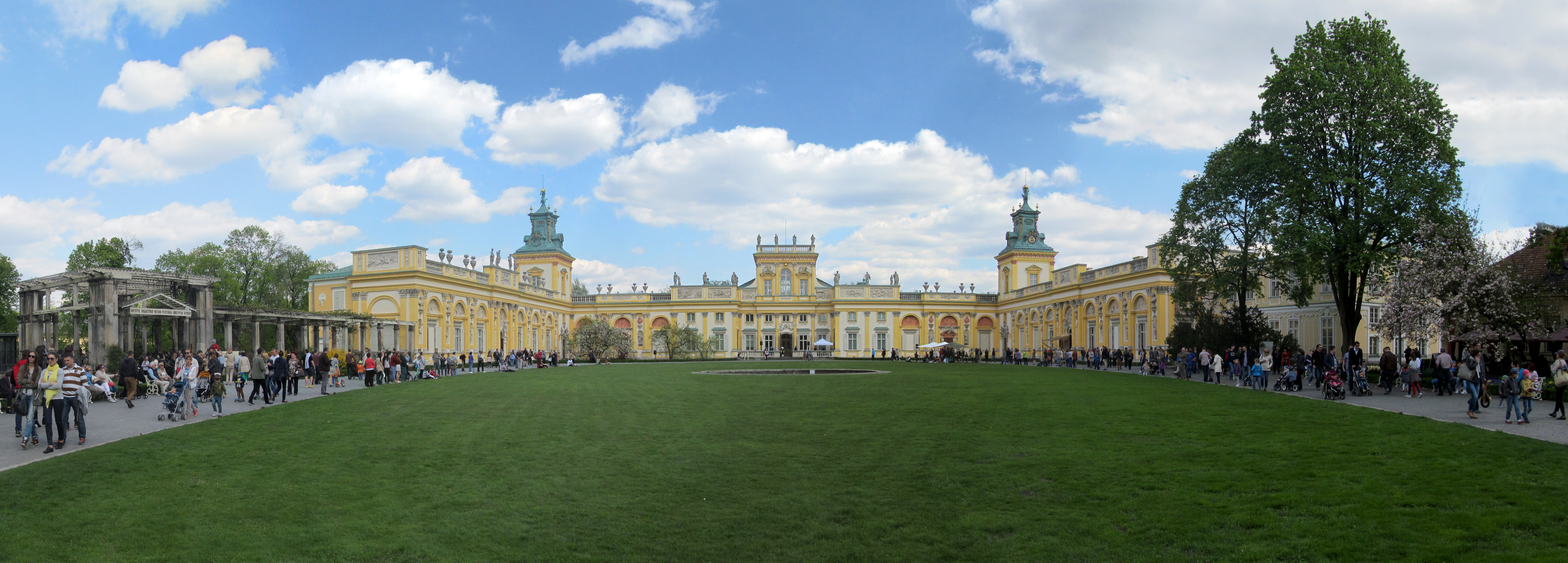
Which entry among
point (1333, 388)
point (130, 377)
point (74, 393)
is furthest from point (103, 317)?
point (1333, 388)

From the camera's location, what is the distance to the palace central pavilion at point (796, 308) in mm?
59531

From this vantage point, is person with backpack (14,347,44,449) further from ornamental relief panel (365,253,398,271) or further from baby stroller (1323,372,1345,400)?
ornamental relief panel (365,253,398,271)

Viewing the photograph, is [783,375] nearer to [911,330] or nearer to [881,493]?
[881,493]

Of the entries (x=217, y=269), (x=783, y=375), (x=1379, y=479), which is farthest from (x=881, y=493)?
(x=217, y=269)

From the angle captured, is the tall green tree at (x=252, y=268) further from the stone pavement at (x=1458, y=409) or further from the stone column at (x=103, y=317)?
the stone pavement at (x=1458, y=409)

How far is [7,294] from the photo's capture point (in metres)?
51.3

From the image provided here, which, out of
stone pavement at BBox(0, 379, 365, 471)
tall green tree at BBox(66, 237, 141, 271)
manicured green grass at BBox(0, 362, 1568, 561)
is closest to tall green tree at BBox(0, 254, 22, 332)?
tall green tree at BBox(66, 237, 141, 271)

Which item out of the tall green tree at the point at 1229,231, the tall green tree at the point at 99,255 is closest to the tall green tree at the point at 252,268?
the tall green tree at the point at 99,255

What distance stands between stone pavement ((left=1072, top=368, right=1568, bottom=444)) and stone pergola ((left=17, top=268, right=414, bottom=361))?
34.1 m

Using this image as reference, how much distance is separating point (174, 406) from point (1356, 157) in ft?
105

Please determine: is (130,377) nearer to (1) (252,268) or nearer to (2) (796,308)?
(1) (252,268)

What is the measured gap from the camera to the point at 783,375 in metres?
36.0

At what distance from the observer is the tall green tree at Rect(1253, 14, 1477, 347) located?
25.1 metres

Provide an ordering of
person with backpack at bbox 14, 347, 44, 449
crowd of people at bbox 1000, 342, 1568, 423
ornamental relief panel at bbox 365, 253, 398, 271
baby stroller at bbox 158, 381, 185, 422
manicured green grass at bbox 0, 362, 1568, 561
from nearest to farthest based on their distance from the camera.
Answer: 1. manicured green grass at bbox 0, 362, 1568, 561
2. person with backpack at bbox 14, 347, 44, 449
3. crowd of people at bbox 1000, 342, 1568, 423
4. baby stroller at bbox 158, 381, 185, 422
5. ornamental relief panel at bbox 365, 253, 398, 271
